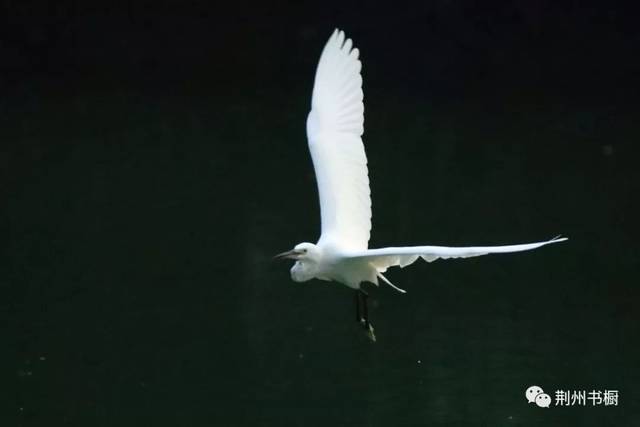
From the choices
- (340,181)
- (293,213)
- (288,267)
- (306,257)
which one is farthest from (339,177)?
(293,213)

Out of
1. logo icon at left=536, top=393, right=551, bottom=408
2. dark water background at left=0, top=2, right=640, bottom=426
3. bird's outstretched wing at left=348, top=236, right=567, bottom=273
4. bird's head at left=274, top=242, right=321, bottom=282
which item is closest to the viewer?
bird's outstretched wing at left=348, top=236, right=567, bottom=273

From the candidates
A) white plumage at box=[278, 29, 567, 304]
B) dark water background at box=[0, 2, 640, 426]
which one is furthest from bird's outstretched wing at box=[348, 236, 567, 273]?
dark water background at box=[0, 2, 640, 426]

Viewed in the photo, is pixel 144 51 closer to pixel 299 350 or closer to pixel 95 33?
pixel 95 33

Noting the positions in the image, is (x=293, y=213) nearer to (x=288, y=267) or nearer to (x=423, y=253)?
(x=288, y=267)

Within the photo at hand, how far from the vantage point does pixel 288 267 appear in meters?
5.35

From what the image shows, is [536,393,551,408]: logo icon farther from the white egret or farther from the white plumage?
the white plumage

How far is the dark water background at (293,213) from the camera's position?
4355mm

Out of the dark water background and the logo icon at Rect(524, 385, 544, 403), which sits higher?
the dark water background

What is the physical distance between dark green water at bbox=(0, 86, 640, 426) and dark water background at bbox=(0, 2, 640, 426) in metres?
0.01

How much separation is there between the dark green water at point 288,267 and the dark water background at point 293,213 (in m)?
0.01

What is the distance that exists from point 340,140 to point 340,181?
0.15 m

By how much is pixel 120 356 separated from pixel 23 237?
1.18 metres

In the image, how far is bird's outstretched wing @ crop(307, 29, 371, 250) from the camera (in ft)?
13.3

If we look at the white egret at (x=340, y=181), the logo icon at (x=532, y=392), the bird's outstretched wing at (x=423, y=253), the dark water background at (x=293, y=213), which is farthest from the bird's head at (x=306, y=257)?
the logo icon at (x=532, y=392)
